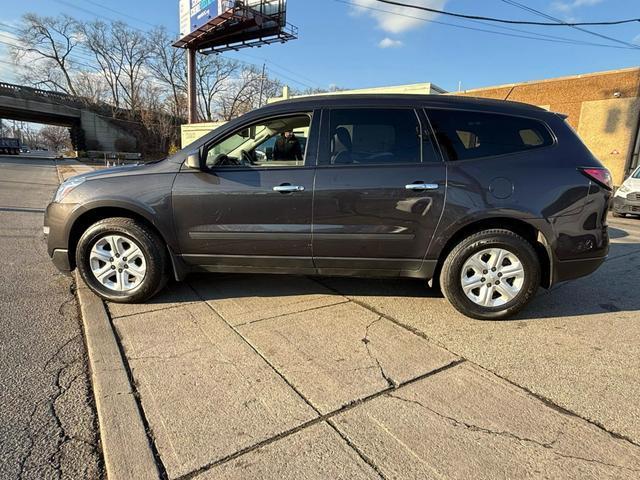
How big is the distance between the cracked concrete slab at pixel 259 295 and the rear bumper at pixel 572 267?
1918 mm

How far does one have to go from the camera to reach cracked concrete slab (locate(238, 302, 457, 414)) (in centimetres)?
252

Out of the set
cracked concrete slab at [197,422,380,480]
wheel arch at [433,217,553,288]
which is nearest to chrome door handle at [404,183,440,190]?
wheel arch at [433,217,553,288]

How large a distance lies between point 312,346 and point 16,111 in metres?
68.8

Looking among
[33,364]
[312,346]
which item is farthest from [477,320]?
[33,364]

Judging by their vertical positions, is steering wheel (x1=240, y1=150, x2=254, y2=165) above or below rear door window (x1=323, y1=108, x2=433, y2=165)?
below

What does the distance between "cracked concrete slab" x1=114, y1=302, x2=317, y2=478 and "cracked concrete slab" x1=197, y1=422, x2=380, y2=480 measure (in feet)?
0.27

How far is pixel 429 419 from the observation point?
223 centimetres

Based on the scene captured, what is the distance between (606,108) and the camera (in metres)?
18.8

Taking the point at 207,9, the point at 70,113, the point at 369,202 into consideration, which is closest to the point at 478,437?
the point at 369,202

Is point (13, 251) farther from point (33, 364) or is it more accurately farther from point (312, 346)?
point (312, 346)

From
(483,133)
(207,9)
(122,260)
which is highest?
(207,9)

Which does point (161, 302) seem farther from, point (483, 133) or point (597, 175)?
point (597, 175)

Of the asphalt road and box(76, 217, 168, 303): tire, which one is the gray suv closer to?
box(76, 217, 168, 303): tire

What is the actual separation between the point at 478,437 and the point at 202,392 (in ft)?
5.17
